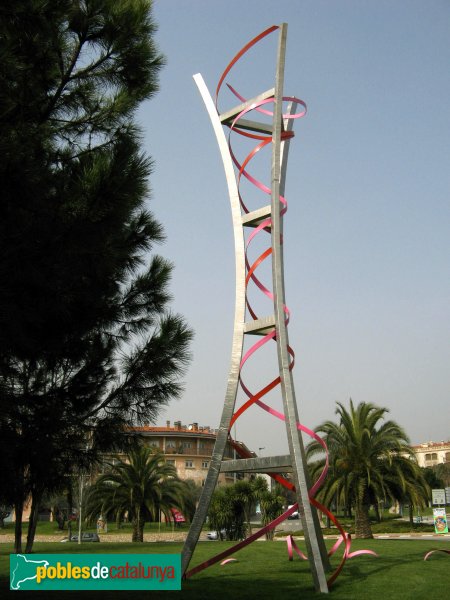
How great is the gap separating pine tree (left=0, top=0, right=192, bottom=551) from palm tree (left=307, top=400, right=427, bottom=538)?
15020 millimetres

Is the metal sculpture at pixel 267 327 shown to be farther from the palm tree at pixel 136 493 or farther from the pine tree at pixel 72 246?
the palm tree at pixel 136 493

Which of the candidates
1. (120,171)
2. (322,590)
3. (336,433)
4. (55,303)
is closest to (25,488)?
(55,303)

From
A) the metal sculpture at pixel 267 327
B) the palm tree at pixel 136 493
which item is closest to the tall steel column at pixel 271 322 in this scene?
the metal sculpture at pixel 267 327

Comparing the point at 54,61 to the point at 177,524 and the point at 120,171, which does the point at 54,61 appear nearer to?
the point at 120,171

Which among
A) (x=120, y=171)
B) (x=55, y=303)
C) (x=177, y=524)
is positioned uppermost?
(x=120, y=171)

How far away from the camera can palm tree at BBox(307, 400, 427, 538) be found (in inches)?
837

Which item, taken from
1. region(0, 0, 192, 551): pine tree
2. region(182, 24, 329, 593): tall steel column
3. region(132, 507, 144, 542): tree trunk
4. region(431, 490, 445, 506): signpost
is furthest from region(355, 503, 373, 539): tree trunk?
region(0, 0, 192, 551): pine tree

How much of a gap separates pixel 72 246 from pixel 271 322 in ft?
12.9

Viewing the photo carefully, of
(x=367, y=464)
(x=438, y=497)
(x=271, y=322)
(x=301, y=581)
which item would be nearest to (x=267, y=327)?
(x=271, y=322)

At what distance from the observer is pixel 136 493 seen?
26.6m

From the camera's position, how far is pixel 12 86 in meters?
6.58

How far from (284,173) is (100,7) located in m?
3.67

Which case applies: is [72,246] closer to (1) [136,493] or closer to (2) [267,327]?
(2) [267,327]

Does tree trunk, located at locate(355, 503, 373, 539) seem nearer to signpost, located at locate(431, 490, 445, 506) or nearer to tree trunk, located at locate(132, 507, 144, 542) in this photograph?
signpost, located at locate(431, 490, 445, 506)
